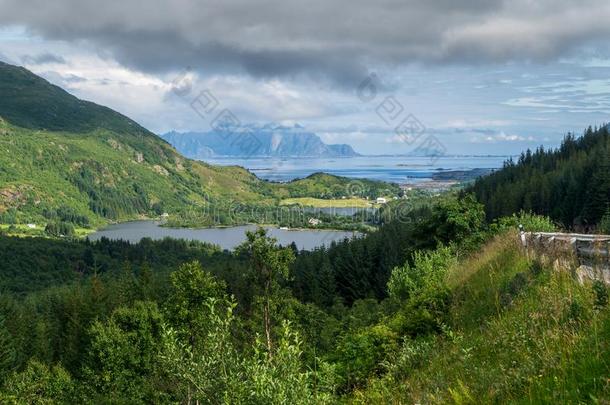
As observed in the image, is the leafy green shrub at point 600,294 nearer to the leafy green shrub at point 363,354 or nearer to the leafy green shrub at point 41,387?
the leafy green shrub at point 363,354

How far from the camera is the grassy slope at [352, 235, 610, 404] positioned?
20.4 ft

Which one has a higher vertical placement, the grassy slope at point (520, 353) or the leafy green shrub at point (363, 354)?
the grassy slope at point (520, 353)

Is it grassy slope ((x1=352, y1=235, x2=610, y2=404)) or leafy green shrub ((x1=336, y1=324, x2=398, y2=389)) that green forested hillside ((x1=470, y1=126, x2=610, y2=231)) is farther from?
grassy slope ((x1=352, y1=235, x2=610, y2=404))

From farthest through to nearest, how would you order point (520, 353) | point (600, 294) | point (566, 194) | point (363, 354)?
point (566, 194) < point (363, 354) < point (600, 294) < point (520, 353)

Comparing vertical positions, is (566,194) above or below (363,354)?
above

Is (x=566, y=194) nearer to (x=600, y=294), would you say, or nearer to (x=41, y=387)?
(x=41, y=387)

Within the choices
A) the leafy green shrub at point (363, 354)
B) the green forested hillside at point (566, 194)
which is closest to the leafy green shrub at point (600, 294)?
the leafy green shrub at point (363, 354)

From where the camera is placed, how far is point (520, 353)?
7.82 metres

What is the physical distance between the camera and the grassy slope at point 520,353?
245 inches

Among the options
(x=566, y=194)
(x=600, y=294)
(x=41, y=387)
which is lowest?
(x=41, y=387)

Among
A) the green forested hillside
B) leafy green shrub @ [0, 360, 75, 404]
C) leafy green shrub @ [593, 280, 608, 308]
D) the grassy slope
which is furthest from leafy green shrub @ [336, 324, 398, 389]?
the green forested hillside

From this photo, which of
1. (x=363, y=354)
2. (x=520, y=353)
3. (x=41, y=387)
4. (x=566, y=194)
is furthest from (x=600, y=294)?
(x=566, y=194)

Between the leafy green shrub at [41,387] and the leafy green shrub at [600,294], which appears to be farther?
the leafy green shrub at [41,387]

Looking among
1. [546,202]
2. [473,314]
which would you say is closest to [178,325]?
[473,314]
